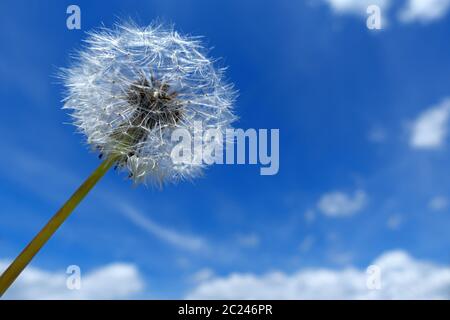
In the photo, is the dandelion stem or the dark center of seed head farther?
the dark center of seed head

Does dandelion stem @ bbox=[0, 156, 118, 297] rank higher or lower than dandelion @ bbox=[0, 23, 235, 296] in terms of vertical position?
lower

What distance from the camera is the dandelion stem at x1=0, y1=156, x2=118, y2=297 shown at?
4.72m

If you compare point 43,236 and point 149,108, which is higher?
point 149,108

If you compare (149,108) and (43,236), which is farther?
(149,108)

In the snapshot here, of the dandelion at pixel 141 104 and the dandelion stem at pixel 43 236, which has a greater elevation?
the dandelion at pixel 141 104

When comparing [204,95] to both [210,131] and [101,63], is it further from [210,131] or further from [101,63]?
[101,63]

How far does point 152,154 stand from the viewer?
749cm

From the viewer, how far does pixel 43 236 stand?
498cm

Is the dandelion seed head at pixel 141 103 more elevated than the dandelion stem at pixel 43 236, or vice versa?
the dandelion seed head at pixel 141 103

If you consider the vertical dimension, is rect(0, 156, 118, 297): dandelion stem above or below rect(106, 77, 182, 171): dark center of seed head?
below

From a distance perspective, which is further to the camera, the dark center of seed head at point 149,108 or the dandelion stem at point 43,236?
the dark center of seed head at point 149,108

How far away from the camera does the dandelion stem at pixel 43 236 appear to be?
15.5 feet

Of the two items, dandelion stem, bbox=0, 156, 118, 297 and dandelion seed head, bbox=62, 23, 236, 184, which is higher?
dandelion seed head, bbox=62, 23, 236, 184
